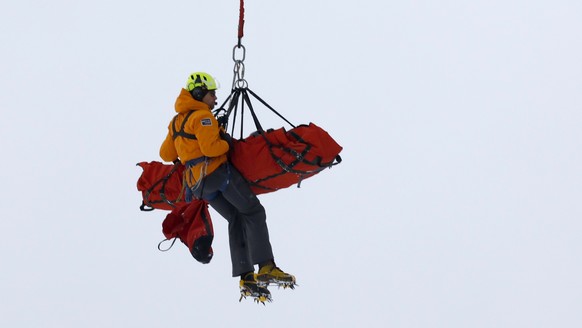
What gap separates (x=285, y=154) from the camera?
239 inches

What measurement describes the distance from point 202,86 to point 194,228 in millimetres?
943

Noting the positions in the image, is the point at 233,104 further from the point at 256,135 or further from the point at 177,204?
the point at 177,204

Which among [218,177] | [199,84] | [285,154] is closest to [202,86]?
[199,84]

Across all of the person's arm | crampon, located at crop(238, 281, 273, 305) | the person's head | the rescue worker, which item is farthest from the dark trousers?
the person's head

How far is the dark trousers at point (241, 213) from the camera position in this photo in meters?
6.23

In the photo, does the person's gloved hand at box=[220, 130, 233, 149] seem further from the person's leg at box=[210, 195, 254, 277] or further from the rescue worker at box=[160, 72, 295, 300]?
the person's leg at box=[210, 195, 254, 277]

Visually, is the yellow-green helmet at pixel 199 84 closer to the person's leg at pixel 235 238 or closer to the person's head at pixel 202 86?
the person's head at pixel 202 86

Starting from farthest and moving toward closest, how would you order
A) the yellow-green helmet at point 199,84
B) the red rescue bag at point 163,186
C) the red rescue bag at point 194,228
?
1. the red rescue bag at point 163,186
2. the red rescue bag at point 194,228
3. the yellow-green helmet at point 199,84

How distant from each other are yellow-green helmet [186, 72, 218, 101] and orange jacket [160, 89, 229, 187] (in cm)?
4

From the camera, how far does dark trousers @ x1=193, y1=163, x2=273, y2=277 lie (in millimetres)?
6234

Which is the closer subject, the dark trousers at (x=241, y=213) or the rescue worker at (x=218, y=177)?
the rescue worker at (x=218, y=177)

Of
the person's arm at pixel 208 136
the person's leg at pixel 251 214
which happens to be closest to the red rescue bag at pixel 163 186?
the person's leg at pixel 251 214

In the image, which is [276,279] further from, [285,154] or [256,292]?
[285,154]

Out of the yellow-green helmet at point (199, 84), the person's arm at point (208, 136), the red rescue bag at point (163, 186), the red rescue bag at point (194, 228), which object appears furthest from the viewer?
the red rescue bag at point (163, 186)
